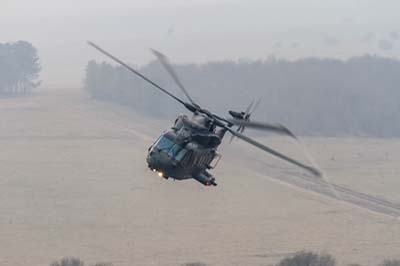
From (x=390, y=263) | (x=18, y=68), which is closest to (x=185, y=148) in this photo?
(x=390, y=263)

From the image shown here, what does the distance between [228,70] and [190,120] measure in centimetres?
9457

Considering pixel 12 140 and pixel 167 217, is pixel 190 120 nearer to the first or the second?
pixel 167 217

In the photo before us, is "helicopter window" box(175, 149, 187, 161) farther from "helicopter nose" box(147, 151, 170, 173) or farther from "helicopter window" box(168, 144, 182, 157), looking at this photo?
"helicopter nose" box(147, 151, 170, 173)

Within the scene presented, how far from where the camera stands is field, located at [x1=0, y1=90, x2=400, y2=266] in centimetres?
4088

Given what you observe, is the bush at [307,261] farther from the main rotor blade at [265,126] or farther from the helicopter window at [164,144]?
the main rotor blade at [265,126]

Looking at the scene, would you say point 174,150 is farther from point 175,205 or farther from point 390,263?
point 175,205

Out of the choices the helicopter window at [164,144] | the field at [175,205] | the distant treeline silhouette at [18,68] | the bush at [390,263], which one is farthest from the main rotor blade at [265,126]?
the distant treeline silhouette at [18,68]

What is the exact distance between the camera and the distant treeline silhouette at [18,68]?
130 m

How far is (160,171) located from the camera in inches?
908

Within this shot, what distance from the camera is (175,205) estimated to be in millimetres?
51438

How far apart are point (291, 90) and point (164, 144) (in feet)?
272

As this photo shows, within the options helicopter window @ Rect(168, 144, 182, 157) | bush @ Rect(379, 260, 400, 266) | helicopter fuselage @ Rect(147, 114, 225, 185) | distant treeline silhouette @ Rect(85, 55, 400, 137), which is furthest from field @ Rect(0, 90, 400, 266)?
helicopter window @ Rect(168, 144, 182, 157)

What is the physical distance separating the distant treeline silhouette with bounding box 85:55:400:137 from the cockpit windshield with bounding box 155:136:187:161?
2579 inches

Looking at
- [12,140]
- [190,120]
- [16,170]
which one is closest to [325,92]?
[12,140]
